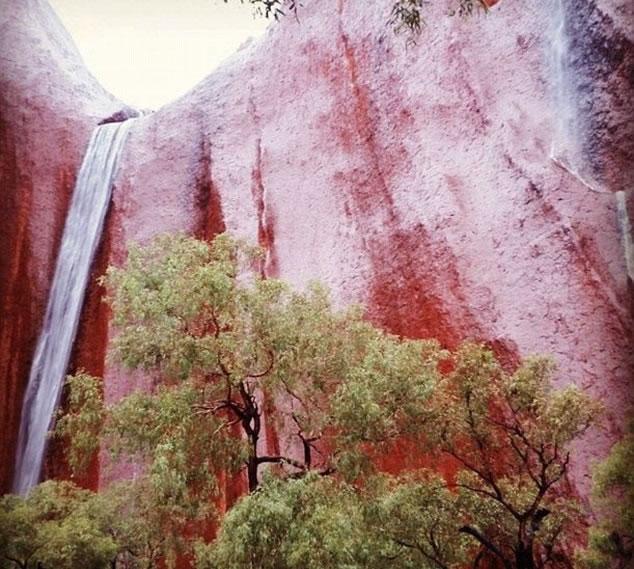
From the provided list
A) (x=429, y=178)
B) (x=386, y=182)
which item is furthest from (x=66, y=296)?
(x=429, y=178)

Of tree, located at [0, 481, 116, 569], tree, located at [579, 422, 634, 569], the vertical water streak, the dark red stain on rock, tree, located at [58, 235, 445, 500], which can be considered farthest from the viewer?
the dark red stain on rock

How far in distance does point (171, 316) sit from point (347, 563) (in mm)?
3005

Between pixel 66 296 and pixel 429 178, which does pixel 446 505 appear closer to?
pixel 429 178

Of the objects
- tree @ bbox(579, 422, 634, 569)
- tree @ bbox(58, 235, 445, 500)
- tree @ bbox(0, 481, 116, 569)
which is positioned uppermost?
tree @ bbox(58, 235, 445, 500)

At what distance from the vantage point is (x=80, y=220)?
13.5 metres

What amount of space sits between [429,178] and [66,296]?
7690mm

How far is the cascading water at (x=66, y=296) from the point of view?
36.6 feet

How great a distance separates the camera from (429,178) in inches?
385

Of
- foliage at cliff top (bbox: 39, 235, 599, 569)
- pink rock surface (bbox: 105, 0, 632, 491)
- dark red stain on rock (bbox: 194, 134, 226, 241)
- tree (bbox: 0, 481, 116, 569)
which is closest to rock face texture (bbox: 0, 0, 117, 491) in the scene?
pink rock surface (bbox: 105, 0, 632, 491)

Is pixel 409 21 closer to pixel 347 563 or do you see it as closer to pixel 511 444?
pixel 511 444

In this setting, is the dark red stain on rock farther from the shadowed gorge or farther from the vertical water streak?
the vertical water streak

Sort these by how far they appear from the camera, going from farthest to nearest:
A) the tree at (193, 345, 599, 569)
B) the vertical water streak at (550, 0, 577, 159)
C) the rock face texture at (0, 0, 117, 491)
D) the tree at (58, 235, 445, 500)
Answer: the rock face texture at (0, 0, 117, 491)
the vertical water streak at (550, 0, 577, 159)
the tree at (58, 235, 445, 500)
the tree at (193, 345, 599, 569)

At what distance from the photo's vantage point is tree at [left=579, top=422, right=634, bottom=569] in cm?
511

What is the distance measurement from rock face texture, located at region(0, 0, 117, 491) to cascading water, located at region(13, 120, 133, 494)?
21 centimetres
